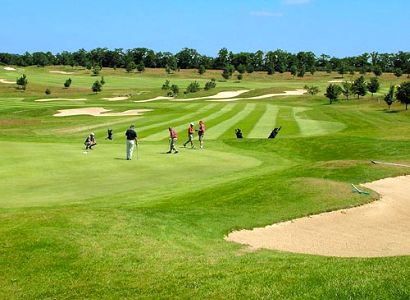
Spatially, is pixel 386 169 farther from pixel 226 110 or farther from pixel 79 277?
pixel 226 110

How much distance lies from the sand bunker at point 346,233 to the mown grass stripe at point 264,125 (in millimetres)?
31112

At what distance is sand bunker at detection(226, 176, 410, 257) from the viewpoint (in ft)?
52.0

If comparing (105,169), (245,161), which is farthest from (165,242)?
(245,161)

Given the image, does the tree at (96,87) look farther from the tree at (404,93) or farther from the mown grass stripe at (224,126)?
the tree at (404,93)

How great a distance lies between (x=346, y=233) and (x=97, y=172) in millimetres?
14391

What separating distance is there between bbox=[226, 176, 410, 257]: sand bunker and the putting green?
7151 millimetres

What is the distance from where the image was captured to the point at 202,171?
29.7m

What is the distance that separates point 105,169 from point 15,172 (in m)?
4.36

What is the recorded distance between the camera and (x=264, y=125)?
196 feet

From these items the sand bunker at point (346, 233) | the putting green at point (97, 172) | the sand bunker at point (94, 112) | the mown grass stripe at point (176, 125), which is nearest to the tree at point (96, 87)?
the sand bunker at point (94, 112)

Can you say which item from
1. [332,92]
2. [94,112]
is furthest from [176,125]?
[332,92]

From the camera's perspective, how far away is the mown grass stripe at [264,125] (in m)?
52.1

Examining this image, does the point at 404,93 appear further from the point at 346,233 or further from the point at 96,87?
the point at 96,87

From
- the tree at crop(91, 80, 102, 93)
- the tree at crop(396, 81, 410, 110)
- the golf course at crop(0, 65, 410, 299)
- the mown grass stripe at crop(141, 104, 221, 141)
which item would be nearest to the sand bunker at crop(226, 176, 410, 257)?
the golf course at crop(0, 65, 410, 299)
